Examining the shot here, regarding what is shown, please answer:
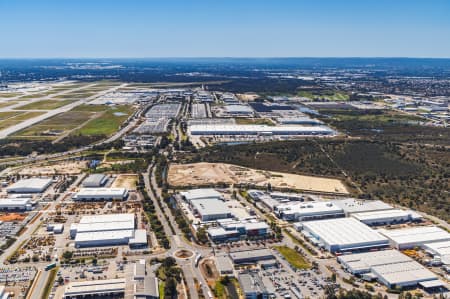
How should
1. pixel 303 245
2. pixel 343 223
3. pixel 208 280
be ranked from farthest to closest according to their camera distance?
pixel 343 223
pixel 303 245
pixel 208 280

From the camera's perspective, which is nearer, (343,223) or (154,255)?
(154,255)

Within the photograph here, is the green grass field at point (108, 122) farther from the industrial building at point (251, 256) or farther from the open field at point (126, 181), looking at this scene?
the industrial building at point (251, 256)

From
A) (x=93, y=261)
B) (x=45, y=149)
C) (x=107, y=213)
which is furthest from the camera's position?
(x=45, y=149)

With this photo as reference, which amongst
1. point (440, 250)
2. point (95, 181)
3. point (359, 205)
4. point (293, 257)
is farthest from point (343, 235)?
point (95, 181)

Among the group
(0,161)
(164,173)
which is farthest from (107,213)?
(0,161)

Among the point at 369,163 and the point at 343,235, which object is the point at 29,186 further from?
the point at 369,163

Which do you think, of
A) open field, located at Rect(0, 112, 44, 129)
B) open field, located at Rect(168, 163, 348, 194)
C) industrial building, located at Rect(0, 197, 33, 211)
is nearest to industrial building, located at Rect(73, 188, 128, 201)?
industrial building, located at Rect(0, 197, 33, 211)

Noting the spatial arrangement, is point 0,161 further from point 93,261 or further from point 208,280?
point 208,280

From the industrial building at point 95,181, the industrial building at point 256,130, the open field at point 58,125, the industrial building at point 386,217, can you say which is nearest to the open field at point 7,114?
the open field at point 58,125
